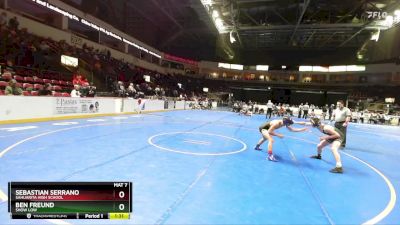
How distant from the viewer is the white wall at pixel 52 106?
37.7 feet

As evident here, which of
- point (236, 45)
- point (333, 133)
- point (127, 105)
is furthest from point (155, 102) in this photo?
point (236, 45)

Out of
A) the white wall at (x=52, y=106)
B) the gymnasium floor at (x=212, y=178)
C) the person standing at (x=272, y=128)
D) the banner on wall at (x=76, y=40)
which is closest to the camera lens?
the gymnasium floor at (x=212, y=178)

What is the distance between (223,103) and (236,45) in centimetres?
1207

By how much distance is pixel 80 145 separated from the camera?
779cm

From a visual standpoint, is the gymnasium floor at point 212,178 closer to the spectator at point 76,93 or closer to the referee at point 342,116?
the referee at point 342,116

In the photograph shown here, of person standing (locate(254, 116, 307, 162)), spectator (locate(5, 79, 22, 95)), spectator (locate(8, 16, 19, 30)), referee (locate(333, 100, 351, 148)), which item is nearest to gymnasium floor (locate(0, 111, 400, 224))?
person standing (locate(254, 116, 307, 162))

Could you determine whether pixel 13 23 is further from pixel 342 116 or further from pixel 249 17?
pixel 342 116

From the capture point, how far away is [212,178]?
18.0 ft
